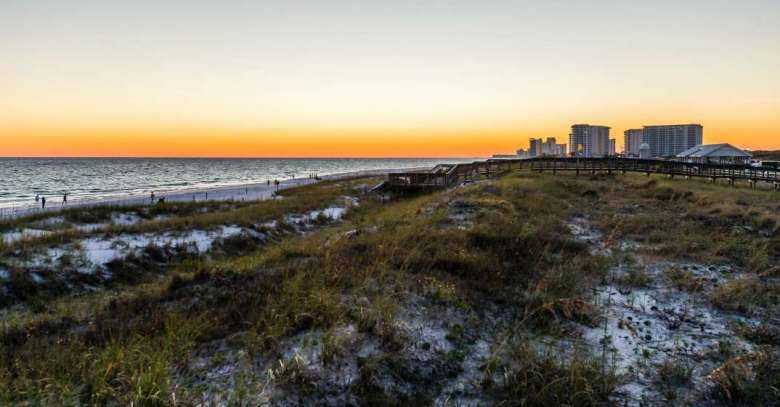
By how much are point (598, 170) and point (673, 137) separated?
17779cm

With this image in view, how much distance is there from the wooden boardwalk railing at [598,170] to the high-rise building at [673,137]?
16047cm

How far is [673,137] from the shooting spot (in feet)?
610

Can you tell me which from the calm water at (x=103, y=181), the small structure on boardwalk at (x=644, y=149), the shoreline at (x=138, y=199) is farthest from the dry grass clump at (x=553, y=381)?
the small structure on boardwalk at (x=644, y=149)

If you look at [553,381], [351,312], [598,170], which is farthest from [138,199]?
[598,170]

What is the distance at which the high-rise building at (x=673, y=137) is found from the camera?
7141 inches

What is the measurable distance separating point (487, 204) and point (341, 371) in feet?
50.1

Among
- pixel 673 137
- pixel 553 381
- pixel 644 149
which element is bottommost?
pixel 553 381

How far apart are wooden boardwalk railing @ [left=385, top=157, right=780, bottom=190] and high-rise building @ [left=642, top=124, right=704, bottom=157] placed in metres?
160

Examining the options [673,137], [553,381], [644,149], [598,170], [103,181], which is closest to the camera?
[553,381]

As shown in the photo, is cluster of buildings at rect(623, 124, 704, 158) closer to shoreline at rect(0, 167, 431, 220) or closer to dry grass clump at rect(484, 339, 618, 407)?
shoreline at rect(0, 167, 431, 220)

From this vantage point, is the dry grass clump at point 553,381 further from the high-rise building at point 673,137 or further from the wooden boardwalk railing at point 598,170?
the high-rise building at point 673,137

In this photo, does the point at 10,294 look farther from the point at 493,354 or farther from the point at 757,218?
the point at 757,218

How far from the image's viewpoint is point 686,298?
8.36 m

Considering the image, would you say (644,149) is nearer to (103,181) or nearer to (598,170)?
(598,170)
